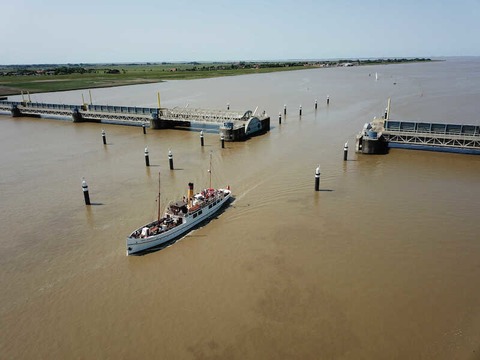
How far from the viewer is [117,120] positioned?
54500mm

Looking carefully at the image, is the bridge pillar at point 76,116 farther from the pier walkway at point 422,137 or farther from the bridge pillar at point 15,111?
the pier walkway at point 422,137

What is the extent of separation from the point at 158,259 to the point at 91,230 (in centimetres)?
529

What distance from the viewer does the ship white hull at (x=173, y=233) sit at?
17.5 m

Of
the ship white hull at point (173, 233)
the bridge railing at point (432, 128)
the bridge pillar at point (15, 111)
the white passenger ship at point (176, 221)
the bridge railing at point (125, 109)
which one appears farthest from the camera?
the bridge pillar at point (15, 111)

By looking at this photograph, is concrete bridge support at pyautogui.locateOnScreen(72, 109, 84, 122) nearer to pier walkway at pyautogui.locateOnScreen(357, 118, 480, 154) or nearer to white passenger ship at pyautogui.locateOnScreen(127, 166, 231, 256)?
white passenger ship at pyautogui.locateOnScreen(127, 166, 231, 256)

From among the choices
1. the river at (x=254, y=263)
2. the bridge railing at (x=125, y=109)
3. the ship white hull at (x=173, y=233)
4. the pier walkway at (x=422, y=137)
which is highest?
the bridge railing at (x=125, y=109)

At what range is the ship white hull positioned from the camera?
57.4 feet

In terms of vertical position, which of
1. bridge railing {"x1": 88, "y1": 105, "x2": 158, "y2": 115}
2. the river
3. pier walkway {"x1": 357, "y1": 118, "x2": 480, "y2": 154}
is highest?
bridge railing {"x1": 88, "y1": 105, "x2": 158, "y2": 115}

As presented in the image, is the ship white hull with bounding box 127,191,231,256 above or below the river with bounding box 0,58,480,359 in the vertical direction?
above

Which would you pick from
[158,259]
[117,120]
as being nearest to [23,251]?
[158,259]

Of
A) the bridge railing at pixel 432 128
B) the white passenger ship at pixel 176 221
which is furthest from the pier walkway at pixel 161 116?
the white passenger ship at pixel 176 221

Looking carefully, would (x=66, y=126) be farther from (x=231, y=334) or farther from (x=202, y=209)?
(x=231, y=334)

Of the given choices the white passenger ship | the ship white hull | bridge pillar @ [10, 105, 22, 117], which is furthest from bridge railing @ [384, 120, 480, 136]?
bridge pillar @ [10, 105, 22, 117]

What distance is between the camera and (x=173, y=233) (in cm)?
1875
